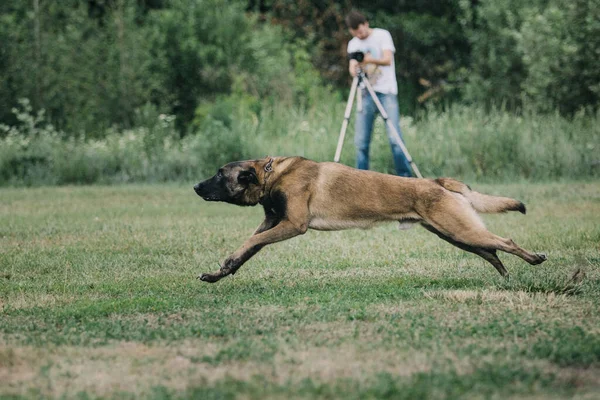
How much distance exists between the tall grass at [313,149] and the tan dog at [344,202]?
875cm

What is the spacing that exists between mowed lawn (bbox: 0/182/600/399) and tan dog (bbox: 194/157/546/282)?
342mm

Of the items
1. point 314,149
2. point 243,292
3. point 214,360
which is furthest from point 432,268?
point 314,149

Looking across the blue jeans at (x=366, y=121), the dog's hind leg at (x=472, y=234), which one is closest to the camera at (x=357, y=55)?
the blue jeans at (x=366, y=121)

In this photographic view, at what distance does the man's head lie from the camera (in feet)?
41.3

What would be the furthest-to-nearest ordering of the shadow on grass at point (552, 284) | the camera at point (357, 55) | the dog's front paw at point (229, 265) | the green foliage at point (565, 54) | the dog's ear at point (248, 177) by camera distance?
the green foliage at point (565, 54)
the camera at point (357, 55)
the dog's ear at point (248, 177)
the dog's front paw at point (229, 265)
the shadow on grass at point (552, 284)

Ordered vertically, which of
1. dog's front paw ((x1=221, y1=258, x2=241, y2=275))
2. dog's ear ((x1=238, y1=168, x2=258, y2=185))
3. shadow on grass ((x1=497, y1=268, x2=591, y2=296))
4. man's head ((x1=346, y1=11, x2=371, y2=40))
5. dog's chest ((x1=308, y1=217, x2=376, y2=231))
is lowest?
shadow on grass ((x1=497, y1=268, x2=591, y2=296))

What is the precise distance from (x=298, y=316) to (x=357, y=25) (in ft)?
24.3

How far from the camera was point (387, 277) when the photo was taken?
7562 mm

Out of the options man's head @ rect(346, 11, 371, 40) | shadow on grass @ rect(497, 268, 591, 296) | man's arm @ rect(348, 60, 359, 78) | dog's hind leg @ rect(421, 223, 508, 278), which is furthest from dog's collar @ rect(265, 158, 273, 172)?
man's head @ rect(346, 11, 371, 40)

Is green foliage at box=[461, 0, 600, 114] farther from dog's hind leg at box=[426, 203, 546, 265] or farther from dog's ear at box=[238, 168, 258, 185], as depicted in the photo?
dog's ear at box=[238, 168, 258, 185]

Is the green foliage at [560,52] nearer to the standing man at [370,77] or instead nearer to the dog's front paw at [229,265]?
the standing man at [370,77]

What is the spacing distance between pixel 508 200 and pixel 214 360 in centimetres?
313

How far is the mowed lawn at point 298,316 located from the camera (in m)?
4.39

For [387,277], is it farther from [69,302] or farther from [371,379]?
[371,379]
